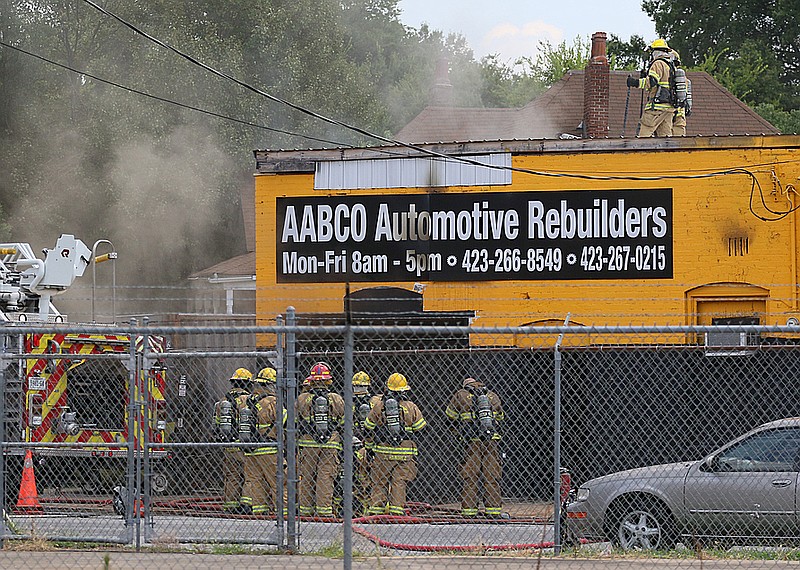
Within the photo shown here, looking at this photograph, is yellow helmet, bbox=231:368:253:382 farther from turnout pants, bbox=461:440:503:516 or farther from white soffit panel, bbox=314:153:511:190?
white soffit panel, bbox=314:153:511:190

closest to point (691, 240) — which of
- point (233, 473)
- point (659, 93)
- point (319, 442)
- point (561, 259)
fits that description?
point (561, 259)

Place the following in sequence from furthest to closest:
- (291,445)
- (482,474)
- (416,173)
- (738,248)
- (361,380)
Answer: (416,173) < (738,248) < (361,380) < (482,474) < (291,445)

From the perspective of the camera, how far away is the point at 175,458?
48.2 feet

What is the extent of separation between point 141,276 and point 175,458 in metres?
23.1

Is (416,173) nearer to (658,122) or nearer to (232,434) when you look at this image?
(658,122)

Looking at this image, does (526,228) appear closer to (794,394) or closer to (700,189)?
(700,189)

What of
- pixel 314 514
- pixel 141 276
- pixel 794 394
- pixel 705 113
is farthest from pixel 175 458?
pixel 141 276

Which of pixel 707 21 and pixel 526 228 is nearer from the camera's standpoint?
pixel 526 228

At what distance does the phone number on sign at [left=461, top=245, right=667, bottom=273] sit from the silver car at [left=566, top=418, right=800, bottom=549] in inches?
247

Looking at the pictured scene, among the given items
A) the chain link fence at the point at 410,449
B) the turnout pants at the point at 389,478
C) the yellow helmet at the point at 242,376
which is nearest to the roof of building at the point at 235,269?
the chain link fence at the point at 410,449

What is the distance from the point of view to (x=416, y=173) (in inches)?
672

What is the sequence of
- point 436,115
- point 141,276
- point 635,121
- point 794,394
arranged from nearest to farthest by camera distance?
point 794,394 → point 635,121 → point 436,115 → point 141,276

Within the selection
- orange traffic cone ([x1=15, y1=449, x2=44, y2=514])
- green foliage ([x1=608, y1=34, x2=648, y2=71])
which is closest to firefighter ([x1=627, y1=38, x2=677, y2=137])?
orange traffic cone ([x1=15, y1=449, x2=44, y2=514])

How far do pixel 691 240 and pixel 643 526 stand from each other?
22.9 ft
